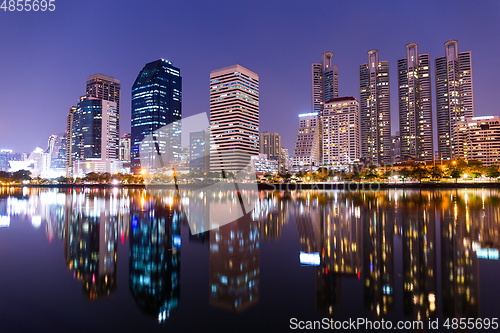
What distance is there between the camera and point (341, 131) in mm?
187375

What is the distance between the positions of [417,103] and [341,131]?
52194 mm

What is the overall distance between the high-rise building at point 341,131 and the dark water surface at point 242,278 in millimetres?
174580

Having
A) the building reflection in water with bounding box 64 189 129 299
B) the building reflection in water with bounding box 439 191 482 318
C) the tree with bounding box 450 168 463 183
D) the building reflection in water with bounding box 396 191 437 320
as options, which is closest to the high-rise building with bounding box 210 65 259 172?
the tree with bounding box 450 168 463 183

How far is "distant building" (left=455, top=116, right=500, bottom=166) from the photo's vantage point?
460 ft

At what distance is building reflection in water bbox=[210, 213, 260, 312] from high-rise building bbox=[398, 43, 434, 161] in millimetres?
197693

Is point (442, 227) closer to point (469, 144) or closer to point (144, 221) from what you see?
point (144, 221)

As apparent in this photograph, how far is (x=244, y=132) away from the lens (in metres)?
174

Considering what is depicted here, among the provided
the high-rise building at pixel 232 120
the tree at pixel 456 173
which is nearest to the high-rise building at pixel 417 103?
the tree at pixel 456 173

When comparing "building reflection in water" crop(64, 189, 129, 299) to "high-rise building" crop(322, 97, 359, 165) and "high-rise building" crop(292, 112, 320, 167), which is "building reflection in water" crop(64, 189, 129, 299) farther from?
"high-rise building" crop(322, 97, 359, 165)

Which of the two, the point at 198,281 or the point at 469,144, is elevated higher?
the point at 469,144

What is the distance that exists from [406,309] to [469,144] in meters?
177

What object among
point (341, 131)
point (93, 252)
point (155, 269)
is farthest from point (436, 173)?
point (93, 252)

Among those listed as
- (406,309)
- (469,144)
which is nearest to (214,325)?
(406,309)

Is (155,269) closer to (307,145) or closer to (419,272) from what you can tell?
(419,272)
